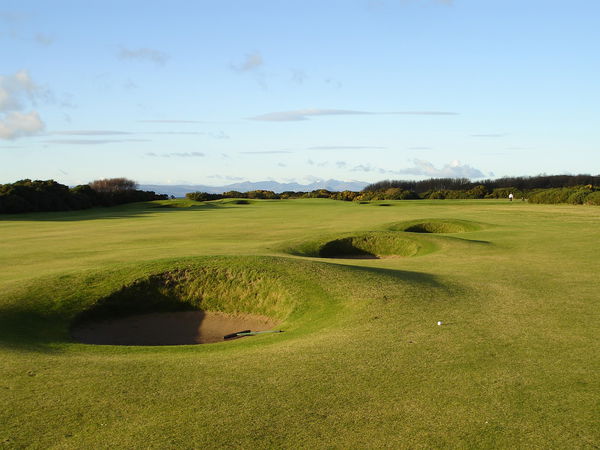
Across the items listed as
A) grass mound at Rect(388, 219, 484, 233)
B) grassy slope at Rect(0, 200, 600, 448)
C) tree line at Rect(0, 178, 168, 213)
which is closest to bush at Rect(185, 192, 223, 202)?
tree line at Rect(0, 178, 168, 213)

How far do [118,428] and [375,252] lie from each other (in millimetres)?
17816

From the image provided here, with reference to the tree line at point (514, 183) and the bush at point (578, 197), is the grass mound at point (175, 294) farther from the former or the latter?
the tree line at point (514, 183)

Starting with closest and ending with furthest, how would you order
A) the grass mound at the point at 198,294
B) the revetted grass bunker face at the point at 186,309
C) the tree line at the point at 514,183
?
the revetted grass bunker face at the point at 186,309, the grass mound at the point at 198,294, the tree line at the point at 514,183

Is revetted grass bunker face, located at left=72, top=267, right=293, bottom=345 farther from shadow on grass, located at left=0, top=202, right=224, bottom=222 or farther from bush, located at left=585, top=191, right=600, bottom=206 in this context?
bush, located at left=585, top=191, right=600, bottom=206

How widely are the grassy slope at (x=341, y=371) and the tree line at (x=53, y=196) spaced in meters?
45.0

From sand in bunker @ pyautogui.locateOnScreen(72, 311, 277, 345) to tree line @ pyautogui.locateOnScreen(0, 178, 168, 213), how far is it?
4662cm

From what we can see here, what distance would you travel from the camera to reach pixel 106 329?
12.1 metres

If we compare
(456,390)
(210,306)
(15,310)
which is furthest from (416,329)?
(15,310)

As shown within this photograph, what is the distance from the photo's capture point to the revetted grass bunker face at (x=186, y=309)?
12109 mm

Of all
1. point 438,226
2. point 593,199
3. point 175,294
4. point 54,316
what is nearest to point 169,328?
point 175,294

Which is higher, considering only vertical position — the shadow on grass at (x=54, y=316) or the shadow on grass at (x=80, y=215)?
the shadow on grass at (x=80, y=215)

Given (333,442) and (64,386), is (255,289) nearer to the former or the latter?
(64,386)

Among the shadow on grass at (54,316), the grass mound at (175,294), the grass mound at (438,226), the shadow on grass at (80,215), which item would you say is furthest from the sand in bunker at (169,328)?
the shadow on grass at (80,215)

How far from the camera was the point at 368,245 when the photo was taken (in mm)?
22703
